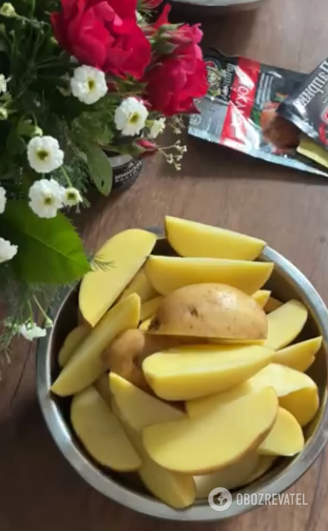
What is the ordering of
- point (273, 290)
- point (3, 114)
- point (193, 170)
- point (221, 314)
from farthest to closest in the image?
point (193, 170), point (273, 290), point (221, 314), point (3, 114)

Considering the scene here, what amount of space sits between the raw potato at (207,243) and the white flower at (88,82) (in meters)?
0.21

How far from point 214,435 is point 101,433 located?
9 cm

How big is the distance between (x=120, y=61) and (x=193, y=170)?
36 cm

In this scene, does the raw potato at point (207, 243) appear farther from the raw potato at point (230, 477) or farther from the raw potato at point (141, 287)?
the raw potato at point (230, 477)

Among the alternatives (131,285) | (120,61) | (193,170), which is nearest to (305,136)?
(193,170)

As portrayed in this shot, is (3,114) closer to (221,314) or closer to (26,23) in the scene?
(26,23)

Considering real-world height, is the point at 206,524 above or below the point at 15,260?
below

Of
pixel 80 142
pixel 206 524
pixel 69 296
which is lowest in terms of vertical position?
pixel 206 524

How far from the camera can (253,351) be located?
564 mm

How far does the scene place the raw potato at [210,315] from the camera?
0.56 meters

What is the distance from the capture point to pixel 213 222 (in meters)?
0.78

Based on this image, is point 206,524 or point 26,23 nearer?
point 26,23

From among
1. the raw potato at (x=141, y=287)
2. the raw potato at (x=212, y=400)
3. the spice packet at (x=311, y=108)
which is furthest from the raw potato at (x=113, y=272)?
the spice packet at (x=311, y=108)

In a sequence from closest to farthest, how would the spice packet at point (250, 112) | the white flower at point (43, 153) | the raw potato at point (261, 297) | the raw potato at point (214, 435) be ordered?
the white flower at point (43, 153) < the raw potato at point (214, 435) < the raw potato at point (261, 297) < the spice packet at point (250, 112)
